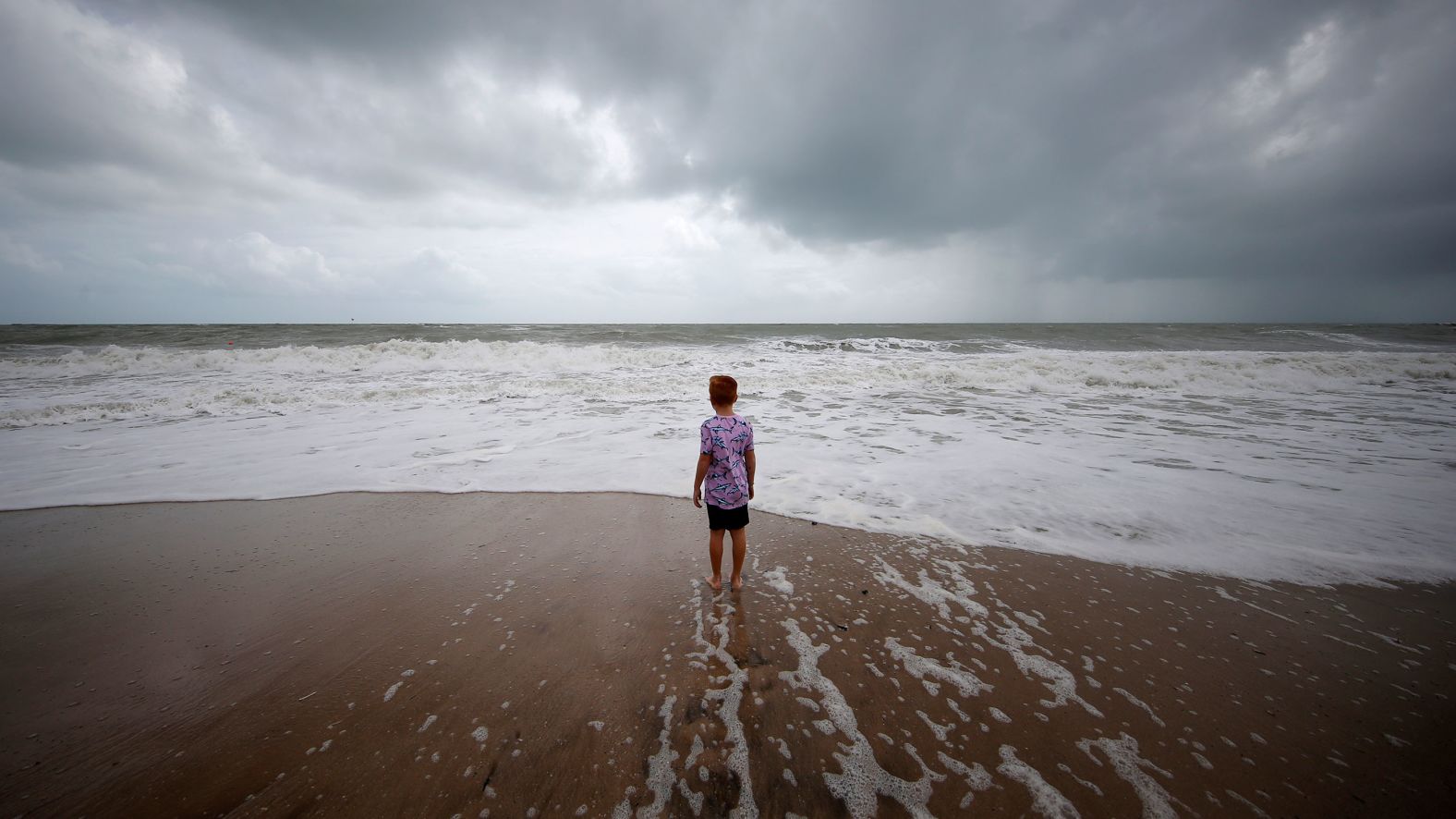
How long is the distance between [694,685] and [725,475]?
1.30m

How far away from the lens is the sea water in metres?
4.55

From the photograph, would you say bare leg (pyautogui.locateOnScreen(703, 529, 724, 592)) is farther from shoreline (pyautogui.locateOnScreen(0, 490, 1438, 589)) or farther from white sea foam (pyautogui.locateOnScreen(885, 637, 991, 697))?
shoreline (pyautogui.locateOnScreen(0, 490, 1438, 589))

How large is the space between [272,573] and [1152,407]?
1487 centimetres

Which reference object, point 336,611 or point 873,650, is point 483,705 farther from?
point 873,650

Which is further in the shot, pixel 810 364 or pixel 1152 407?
pixel 810 364

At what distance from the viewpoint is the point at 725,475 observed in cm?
336

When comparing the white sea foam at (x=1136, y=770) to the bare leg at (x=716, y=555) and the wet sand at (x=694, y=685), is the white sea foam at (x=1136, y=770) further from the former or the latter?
the bare leg at (x=716, y=555)

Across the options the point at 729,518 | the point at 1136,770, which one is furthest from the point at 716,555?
the point at 1136,770

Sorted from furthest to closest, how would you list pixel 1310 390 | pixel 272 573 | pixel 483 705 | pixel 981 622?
pixel 1310 390
pixel 272 573
pixel 981 622
pixel 483 705

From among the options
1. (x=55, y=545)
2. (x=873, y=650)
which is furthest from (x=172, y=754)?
(x=55, y=545)

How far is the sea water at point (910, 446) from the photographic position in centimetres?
455

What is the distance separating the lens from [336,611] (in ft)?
10.3

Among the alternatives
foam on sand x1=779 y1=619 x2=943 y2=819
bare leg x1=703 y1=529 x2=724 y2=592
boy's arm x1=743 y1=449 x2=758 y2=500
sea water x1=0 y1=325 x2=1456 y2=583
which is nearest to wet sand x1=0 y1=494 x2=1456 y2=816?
foam on sand x1=779 y1=619 x2=943 y2=819

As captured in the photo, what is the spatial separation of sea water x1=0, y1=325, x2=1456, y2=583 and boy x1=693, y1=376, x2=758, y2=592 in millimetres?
1414
